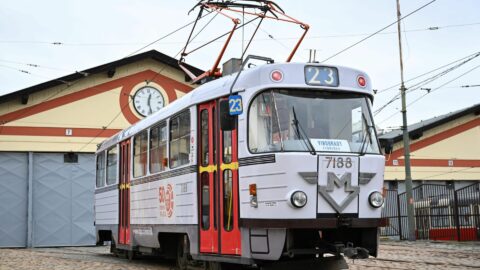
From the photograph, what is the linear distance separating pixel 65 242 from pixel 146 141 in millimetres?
15588

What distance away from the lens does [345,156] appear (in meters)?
9.04

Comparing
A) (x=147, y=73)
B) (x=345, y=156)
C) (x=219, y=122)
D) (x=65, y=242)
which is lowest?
(x=65, y=242)

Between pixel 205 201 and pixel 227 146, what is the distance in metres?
1.05

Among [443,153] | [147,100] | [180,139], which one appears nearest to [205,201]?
[180,139]

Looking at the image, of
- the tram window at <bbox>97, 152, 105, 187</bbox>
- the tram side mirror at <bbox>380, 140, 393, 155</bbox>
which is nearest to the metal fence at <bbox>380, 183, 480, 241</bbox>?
the tram window at <bbox>97, 152, 105, 187</bbox>

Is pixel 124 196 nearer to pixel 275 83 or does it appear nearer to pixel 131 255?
pixel 131 255

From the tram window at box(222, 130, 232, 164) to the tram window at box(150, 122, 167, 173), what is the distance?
8.06ft

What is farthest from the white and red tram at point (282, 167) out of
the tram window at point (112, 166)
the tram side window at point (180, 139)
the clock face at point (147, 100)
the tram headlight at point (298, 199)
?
the clock face at point (147, 100)

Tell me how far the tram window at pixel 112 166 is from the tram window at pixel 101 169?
0.81m

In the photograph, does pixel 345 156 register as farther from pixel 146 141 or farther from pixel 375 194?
pixel 146 141

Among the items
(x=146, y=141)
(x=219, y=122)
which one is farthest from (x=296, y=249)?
(x=146, y=141)

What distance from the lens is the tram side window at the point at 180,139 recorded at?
10.9 meters

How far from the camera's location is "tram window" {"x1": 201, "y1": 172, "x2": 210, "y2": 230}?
1009cm

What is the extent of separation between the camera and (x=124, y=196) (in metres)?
15.1
